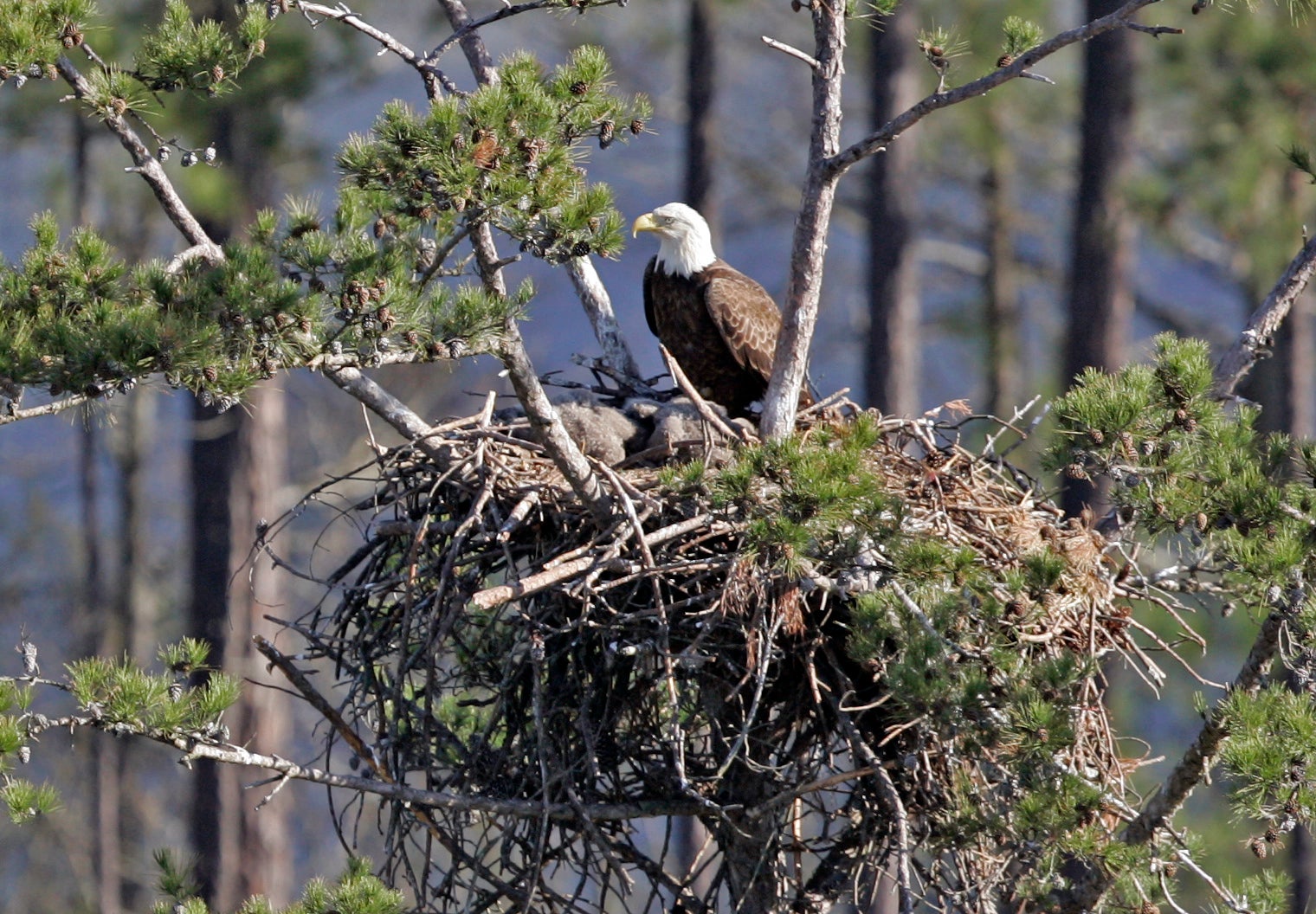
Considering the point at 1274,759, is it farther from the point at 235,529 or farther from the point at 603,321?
the point at 235,529

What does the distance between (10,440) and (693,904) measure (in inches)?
1070

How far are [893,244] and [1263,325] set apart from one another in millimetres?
8103

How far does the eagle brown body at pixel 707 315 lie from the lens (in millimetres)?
6238

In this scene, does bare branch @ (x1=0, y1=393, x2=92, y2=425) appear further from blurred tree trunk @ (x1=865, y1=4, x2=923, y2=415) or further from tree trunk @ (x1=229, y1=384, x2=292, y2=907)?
blurred tree trunk @ (x1=865, y1=4, x2=923, y2=415)

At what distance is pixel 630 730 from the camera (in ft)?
15.7

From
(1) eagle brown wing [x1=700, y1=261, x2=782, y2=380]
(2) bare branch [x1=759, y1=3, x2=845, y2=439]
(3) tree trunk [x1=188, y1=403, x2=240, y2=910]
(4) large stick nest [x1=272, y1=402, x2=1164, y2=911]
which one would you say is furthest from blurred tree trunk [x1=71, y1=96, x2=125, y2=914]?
(2) bare branch [x1=759, y1=3, x2=845, y2=439]

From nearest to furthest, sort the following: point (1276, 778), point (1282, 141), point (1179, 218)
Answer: point (1276, 778), point (1282, 141), point (1179, 218)

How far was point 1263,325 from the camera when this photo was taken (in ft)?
15.9

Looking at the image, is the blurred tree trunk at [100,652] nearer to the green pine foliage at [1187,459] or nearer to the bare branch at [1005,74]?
the bare branch at [1005,74]

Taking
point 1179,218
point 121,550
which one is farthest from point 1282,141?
point 121,550

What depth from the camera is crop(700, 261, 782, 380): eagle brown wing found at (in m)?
6.21

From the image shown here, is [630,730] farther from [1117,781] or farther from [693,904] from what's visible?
[1117,781]

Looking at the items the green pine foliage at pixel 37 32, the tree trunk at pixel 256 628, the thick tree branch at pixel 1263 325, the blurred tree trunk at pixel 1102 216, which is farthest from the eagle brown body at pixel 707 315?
the tree trunk at pixel 256 628

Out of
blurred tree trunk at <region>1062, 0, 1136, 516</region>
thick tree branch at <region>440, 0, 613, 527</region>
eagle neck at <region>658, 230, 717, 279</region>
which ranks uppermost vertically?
blurred tree trunk at <region>1062, 0, 1136, 516</region>
